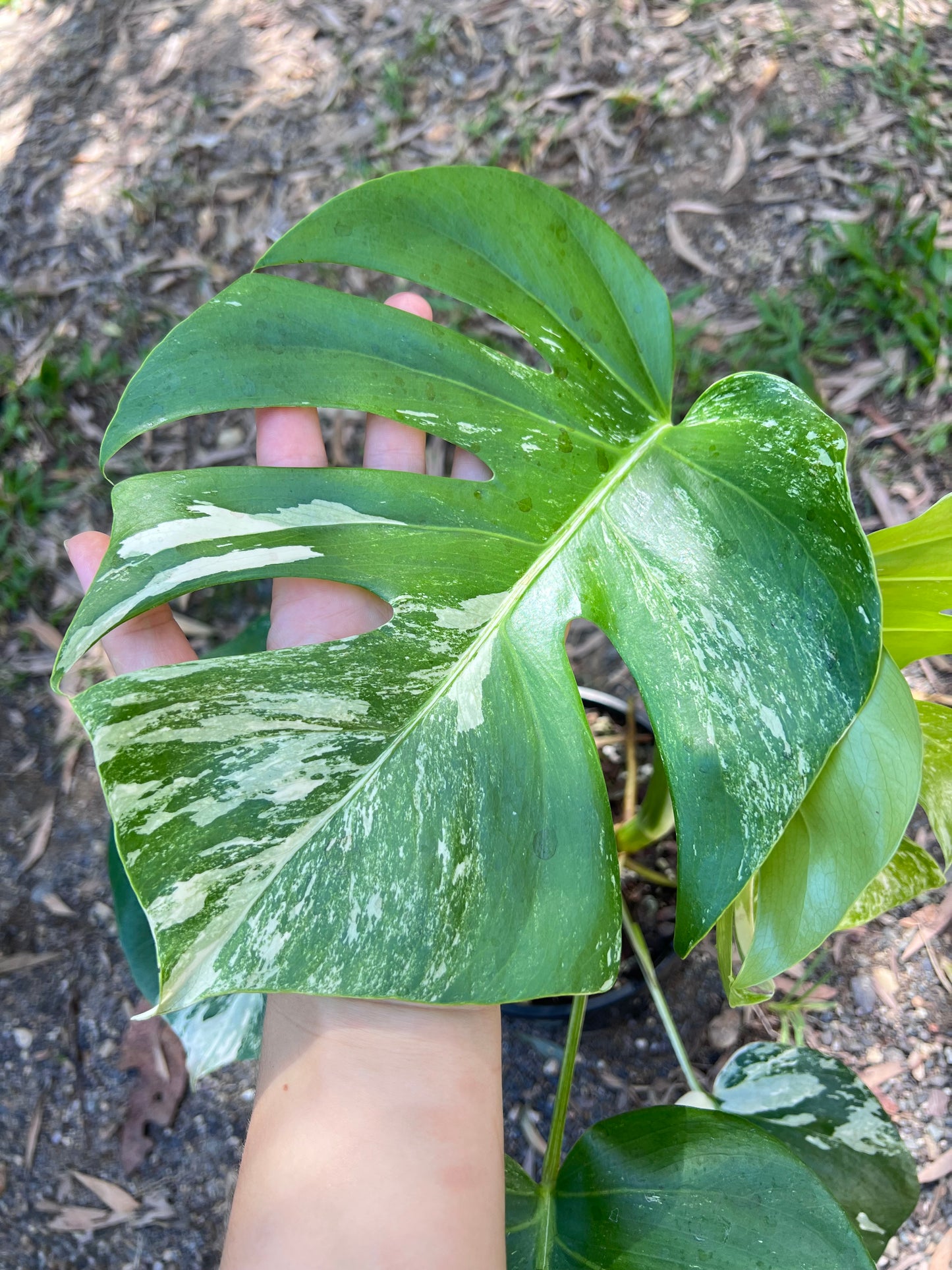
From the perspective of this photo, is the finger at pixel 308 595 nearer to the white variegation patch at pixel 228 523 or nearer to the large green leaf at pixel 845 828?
the white variegation patch at pixel 228 523

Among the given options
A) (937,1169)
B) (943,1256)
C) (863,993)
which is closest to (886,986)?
(863,993)

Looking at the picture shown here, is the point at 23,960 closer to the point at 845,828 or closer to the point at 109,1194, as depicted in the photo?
the point at 109,1194

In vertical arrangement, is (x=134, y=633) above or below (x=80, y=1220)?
above

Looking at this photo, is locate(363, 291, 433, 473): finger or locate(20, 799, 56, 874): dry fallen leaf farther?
locate(20, 799, 56, 874): dry fallen leaf

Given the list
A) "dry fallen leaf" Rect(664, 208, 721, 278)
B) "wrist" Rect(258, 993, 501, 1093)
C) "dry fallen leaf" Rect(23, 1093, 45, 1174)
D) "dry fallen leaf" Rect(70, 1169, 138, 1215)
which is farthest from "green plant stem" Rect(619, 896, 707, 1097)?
"dry fallen leaf" Rect(664, 208, 721, 278)

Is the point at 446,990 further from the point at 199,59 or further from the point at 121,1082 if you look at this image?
the point at 199,59

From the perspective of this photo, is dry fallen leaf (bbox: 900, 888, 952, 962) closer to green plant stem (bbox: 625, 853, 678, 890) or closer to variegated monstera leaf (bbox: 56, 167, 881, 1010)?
green plant stem (bbox: 625, 853, 678, 890)
